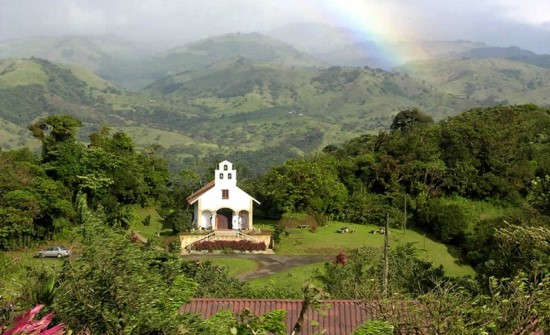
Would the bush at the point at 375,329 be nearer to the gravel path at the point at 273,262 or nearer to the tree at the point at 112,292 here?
the tree at the point at 112,292

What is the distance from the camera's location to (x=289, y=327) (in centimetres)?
1543

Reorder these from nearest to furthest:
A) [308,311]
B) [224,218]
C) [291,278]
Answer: [308,311] → [291,278] → [224,218]

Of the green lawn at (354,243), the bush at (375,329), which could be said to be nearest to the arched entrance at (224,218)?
the green lawn at (354,243)

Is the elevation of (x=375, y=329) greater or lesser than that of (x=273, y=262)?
greater

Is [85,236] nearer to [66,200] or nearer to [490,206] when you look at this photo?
[66,200]

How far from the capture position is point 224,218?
4856cm

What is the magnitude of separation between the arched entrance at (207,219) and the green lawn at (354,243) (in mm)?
6738


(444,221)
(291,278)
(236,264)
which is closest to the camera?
(291,278)

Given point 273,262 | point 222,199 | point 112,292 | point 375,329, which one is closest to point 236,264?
point 273,262

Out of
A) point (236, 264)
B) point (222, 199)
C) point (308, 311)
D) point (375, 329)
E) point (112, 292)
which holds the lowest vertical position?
point (236, 264)

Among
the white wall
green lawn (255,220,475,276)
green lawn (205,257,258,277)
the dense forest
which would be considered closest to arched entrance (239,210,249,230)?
the white wall

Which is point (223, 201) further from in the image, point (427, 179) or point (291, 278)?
point (427, 179)

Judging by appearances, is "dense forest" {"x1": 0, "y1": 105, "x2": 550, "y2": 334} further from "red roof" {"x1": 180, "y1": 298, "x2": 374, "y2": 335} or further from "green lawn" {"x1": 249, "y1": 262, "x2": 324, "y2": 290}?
"green lawn" {"x1": 249, "y1": 262, "x2": 324, "y2": 290}

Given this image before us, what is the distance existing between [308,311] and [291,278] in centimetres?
1846
